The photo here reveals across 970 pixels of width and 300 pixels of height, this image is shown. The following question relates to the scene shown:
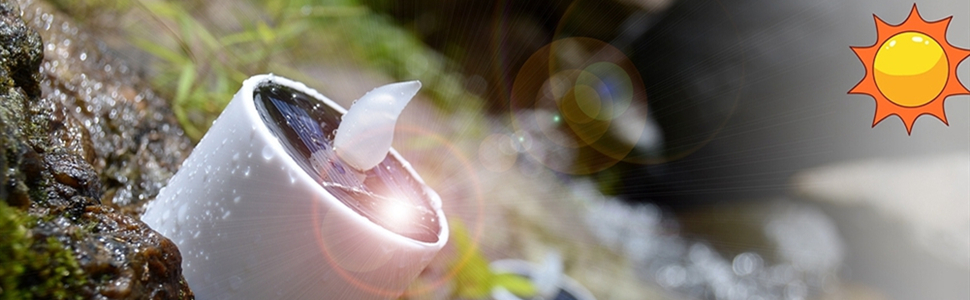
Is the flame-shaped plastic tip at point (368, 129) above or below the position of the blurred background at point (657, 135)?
below

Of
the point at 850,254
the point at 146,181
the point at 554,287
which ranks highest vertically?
the point at 850,254

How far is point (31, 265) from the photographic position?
1.33 feet

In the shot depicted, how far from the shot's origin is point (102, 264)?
45 cm

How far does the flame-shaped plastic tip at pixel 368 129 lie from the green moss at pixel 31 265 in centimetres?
33

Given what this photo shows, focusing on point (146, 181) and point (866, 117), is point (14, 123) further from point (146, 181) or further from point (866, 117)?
point (866, 117)

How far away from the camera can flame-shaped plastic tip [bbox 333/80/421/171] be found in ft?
2.30

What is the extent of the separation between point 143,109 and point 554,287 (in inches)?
46.8

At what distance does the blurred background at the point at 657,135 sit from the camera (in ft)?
6.59

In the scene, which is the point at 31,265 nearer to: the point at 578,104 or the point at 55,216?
the point at 55,216

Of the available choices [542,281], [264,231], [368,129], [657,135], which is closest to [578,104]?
[657,135]

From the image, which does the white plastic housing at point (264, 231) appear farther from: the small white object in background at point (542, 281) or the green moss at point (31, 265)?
the small white object in background at point (542, 281)

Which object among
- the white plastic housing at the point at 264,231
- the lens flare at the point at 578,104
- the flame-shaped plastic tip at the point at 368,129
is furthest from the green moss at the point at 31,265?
the lens flare at the point at 578,104

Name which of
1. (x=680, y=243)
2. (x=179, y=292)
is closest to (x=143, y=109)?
(x=179, y=292)

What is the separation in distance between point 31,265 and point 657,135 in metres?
2.87
